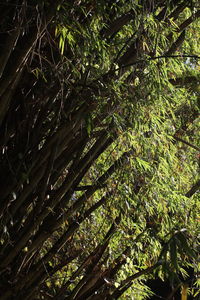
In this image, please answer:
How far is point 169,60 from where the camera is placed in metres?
2.41

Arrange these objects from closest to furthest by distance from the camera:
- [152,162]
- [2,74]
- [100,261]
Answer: [2,74]
[152,162]
[100,261]

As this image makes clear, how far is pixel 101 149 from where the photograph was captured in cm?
246

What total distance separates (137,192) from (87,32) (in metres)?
0.96

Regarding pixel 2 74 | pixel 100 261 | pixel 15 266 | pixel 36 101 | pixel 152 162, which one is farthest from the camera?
pixel 100 261

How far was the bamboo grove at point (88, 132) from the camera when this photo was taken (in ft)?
6.50

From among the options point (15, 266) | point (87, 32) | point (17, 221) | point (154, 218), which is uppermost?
point (87, 32)

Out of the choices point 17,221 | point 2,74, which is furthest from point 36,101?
point 17,221

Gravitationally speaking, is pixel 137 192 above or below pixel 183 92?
below

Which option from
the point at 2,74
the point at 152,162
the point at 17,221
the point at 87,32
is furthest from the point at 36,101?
the point at 152,162

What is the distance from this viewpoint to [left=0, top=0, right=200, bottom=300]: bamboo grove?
1981 millimetres

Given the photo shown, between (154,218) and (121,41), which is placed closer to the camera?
(121,41)

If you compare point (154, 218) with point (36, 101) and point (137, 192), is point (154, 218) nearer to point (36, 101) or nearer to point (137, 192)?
point (137, 192)

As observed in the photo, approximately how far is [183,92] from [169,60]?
1.10 ft

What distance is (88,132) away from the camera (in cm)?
210
